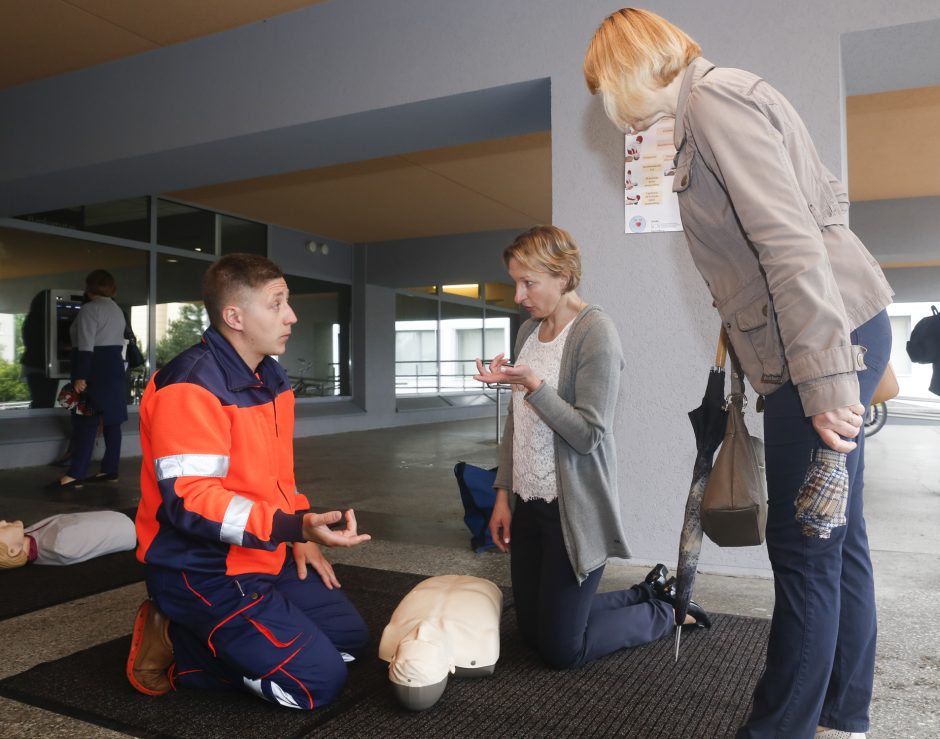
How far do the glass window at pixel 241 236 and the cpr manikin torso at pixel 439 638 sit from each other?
7417 millimetres

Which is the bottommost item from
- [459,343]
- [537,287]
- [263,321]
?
[263,321]

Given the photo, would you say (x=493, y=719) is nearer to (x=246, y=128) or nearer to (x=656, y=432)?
(x=656, y=432)

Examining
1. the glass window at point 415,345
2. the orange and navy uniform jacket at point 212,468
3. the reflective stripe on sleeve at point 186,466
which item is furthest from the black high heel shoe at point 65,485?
the glass window at point 415,345

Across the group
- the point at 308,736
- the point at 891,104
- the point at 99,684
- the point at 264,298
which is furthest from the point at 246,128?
the point at 891,104

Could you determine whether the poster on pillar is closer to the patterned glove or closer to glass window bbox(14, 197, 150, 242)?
the patterned glove

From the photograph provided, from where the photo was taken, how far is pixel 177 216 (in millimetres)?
8148

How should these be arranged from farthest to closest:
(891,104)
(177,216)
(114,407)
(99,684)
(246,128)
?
(177,216) → (114,407) → (891,104) → (246,128) → (99,684)

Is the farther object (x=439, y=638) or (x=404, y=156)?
(x=404, y=156)

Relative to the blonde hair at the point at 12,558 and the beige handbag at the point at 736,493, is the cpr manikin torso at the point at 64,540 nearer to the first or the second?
the blonde hair at the point at 12,558

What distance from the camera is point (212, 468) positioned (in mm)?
1743

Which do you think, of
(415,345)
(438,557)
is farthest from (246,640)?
(415,345)

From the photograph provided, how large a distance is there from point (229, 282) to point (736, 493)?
1.37m

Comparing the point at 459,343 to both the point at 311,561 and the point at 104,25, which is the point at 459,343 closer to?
the point at 104,25

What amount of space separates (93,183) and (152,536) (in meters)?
4.24
